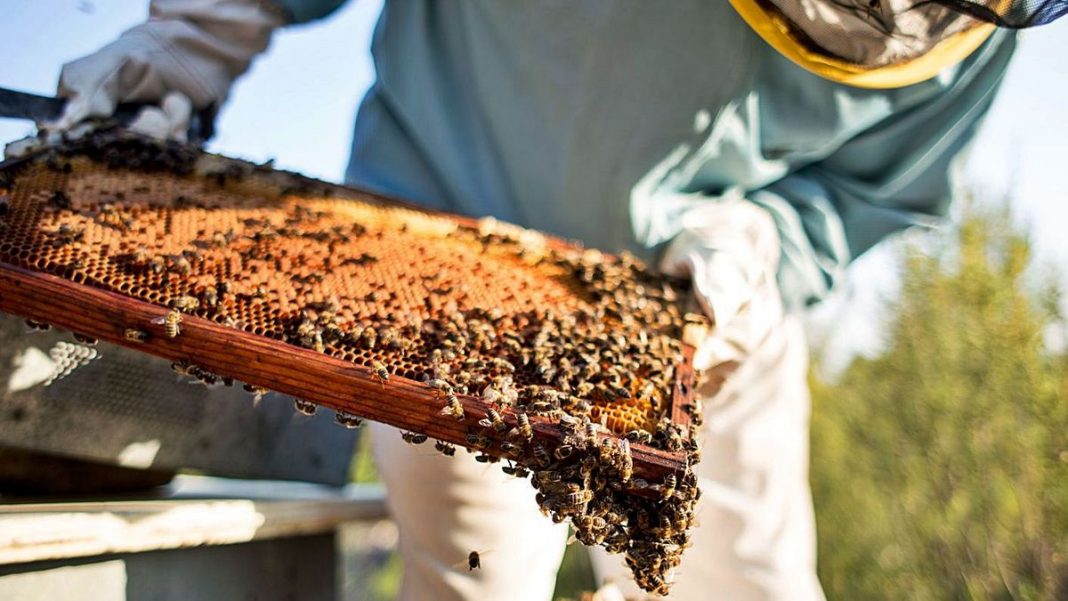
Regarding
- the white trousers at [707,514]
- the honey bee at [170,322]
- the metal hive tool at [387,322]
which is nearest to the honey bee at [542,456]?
the metal hive tool at [387,322]

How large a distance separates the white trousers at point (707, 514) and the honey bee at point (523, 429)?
366mm

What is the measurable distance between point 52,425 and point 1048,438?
3241 mm

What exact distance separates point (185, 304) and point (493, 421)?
42 centimetres

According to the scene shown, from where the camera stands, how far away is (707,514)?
1528 mm

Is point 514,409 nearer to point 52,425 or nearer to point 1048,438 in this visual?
point 52,425

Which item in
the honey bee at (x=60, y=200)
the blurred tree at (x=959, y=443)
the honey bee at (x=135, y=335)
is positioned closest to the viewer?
the honey bee at (x=135, y=335)

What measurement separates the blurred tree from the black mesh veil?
223cm

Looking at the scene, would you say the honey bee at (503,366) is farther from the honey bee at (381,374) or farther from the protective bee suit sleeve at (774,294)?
the protective bee suit sleeve at (774,294)

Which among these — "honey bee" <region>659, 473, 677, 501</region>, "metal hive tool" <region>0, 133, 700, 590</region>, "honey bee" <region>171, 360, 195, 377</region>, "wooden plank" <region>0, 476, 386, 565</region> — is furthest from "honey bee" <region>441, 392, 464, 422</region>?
"wooden plank" <region>0, 476, 386, 565</region>

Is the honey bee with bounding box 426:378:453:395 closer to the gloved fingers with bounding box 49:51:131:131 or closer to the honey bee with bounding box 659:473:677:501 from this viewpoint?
the honey bee with bounding box 659:473:677:501

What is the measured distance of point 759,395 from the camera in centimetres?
159

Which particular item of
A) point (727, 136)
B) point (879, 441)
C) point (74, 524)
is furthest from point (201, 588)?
point (879, 441)

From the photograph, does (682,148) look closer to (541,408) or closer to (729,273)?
(729,273)

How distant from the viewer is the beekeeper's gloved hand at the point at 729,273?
134 centimetres
